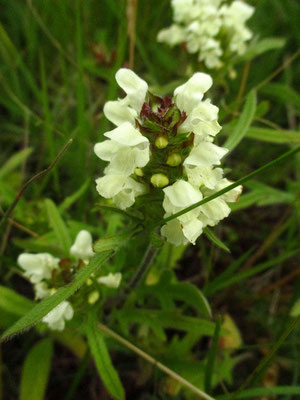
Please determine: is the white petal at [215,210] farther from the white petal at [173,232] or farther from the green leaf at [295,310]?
the green leaf at [295,310]

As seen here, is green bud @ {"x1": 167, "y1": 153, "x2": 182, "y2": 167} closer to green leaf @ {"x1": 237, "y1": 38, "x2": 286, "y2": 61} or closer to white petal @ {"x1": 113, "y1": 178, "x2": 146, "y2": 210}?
white petal @ {"x1": 113, "y1": 178, "x2": 146, "y2": 210}

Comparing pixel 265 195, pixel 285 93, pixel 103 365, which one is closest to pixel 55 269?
pixel 103 365

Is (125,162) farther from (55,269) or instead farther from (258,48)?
(258,48)

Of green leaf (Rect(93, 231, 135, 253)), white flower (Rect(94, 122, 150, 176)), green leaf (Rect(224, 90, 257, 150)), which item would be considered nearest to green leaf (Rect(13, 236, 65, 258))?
green leaf (Rect(93, 231, 135, 253))

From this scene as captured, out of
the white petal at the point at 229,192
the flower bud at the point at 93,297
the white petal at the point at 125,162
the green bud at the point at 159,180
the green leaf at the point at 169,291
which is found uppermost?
the white petal at the point at 125,162

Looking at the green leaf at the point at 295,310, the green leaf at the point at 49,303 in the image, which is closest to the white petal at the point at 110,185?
the green leaf at the point at 49,303

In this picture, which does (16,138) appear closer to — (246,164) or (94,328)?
(246,164)
